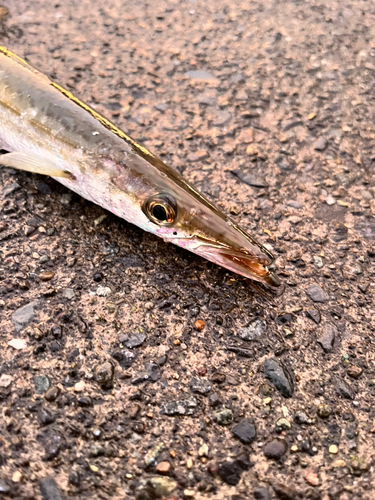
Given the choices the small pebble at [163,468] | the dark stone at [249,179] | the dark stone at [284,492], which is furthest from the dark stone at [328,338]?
the dark stone at [249,179]

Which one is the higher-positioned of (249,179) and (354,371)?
(249,179)

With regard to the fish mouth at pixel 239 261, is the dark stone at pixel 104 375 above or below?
below

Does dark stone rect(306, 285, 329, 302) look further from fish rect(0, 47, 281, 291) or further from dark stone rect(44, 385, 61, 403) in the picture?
dark stone rect(44, 385, 61, 403)

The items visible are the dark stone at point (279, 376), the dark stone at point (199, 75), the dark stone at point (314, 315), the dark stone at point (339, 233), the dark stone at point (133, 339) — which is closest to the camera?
the dark stone at point (279, 376)

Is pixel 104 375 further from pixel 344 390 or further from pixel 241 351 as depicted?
pixel 344 390

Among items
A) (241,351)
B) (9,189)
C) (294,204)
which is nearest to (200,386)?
(241,351)

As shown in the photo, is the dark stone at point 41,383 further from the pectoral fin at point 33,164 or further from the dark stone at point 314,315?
the dark stone at point 314,315

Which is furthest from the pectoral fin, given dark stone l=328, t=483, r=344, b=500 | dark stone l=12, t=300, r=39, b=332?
dark stone l=328, t=483, r=344, b=500
